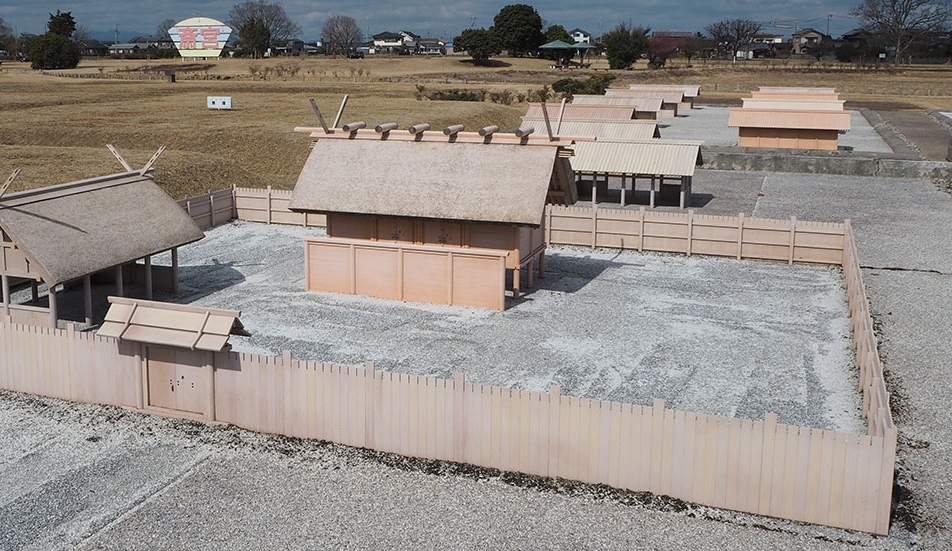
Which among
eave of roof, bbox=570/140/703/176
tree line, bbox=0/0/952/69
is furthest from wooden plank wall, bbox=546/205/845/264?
tree line, bbox=0/0/952/69

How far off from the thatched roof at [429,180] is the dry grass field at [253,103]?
15.2 metres

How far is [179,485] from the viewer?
13648 mm

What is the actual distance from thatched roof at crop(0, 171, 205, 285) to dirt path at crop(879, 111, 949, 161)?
41768 millimetres

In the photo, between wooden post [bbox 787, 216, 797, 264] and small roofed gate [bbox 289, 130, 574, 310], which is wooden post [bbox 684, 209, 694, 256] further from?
small roofed gate [bbox 289, 130, 574, 310]

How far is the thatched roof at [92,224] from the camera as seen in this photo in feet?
66.7

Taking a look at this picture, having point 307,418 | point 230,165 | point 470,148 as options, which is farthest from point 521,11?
point 307,418

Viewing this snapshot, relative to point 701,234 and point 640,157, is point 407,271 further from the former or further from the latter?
point 640,157

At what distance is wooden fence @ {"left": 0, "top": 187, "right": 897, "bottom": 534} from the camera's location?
40.4 ft

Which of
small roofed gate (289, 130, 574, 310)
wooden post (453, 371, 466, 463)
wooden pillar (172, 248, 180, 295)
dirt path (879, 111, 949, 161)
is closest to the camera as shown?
wooden post (453, 371, 466, 463)

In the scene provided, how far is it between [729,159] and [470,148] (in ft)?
95.7

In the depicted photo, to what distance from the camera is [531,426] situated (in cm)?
1367

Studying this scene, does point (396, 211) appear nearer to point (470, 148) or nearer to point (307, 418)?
point (470, 148)

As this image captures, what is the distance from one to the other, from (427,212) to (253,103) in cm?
5145

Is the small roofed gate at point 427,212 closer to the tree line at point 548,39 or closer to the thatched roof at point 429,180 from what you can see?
the thatched roof at point 429,180
